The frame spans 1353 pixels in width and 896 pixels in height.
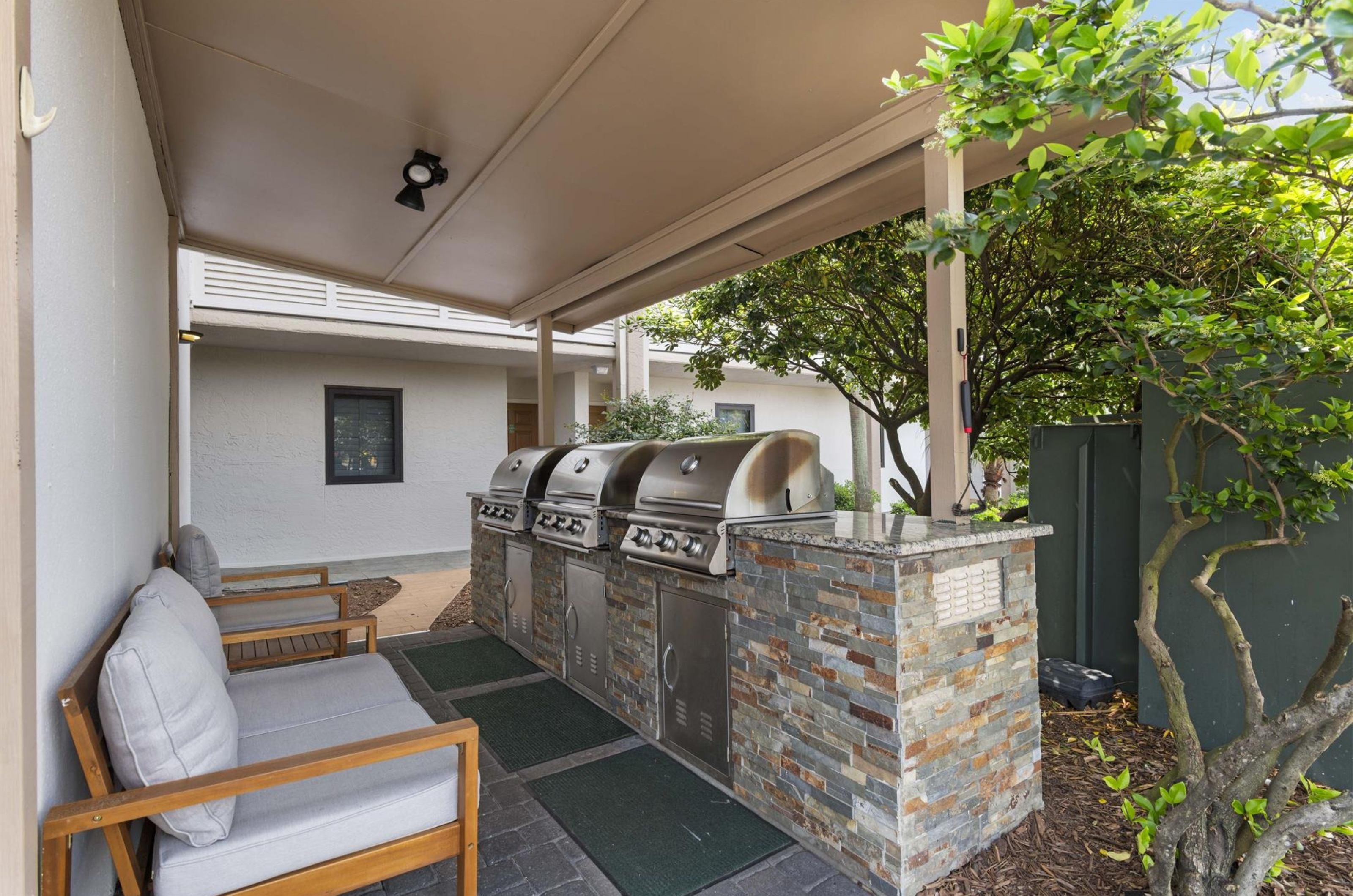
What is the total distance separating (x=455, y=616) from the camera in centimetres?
605

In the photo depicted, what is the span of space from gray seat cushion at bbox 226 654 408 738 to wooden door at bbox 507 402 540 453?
889cm

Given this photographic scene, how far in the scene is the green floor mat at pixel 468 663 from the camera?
14.5 ft

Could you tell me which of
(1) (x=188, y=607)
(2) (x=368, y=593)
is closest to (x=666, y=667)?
(1) (x=188, y=607)

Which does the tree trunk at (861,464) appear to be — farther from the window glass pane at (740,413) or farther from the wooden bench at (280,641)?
the wooden bench at (280,641)

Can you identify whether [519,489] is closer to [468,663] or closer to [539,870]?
[468,663]

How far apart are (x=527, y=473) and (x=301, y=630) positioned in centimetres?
193

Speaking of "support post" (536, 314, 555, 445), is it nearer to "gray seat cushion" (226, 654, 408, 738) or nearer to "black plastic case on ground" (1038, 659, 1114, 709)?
"gray seat cushion" (226, 654, 408, 738)

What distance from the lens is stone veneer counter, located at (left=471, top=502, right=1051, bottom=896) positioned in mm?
2211

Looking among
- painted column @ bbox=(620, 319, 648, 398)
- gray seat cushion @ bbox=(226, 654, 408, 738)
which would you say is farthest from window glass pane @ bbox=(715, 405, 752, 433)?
gray seat cushion @ bbox=(226, 654, 408, 738)

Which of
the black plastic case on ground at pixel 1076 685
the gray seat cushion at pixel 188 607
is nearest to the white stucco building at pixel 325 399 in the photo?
the gray seat cushion at pixel 188 607

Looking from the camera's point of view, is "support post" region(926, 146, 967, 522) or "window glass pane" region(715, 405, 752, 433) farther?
"window glass pane" region(715, 405, 752, 433)

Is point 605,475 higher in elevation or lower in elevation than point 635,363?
lower

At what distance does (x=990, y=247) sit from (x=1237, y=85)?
304 cm

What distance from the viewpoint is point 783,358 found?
5.18 meters
